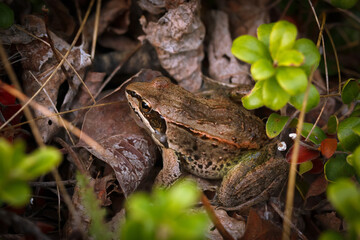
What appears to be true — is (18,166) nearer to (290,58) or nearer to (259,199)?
(290,58)

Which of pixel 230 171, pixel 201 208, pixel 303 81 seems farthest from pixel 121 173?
pixel 303 81

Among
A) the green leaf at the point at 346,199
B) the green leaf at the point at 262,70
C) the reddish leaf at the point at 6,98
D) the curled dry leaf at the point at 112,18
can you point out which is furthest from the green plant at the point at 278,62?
the reddish leaf at the point at 6,98

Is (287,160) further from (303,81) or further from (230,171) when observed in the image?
(303,81)

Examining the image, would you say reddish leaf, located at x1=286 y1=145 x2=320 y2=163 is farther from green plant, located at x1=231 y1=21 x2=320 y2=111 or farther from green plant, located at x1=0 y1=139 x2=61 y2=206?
green plant, located at x1=0 y1=139 x2=61 y2=206

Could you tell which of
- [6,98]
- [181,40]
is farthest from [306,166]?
[6,98]

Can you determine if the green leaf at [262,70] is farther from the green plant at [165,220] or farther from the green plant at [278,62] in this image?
the green plant at [165,220]
